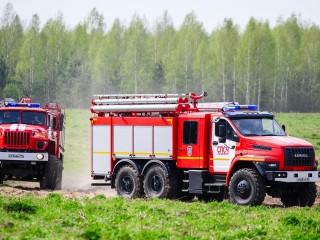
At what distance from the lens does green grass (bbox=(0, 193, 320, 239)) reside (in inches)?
582

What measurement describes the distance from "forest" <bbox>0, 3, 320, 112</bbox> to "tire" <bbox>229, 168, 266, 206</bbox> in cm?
5655

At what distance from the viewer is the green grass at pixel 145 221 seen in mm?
14789

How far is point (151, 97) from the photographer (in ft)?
81.9

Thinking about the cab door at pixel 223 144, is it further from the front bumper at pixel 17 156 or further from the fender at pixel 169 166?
the front bumper at pixel 17 156

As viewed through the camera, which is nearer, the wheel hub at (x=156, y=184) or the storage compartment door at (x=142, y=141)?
the wheel hub at (x=156, y=184)

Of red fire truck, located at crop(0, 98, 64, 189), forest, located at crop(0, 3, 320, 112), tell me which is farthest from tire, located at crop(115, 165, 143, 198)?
forest, located at crop(0, 3, 320, 112)

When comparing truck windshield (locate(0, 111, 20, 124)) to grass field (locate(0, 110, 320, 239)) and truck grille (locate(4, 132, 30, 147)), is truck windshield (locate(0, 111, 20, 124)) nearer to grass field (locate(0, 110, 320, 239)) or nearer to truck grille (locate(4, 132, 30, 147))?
truck grille (locate(4, 132, 30, 147))

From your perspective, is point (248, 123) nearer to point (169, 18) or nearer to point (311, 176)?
point (311, 176)

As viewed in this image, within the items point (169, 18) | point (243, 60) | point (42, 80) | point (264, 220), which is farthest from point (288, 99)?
point (264, 220)

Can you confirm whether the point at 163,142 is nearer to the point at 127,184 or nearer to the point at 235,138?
the point at 127,184

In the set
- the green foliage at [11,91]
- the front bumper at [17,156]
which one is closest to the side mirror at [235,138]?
the front bumper at [17,156]

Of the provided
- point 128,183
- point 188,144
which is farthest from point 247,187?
point 128,183

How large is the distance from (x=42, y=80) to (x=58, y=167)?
195 feet

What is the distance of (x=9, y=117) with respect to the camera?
27.3 metres
